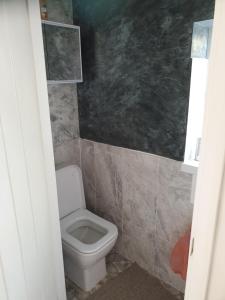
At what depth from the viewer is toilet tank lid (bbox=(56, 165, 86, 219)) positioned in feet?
6.16

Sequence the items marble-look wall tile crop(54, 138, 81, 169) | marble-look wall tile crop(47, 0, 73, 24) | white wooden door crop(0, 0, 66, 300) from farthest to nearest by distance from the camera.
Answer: marble-look wall tile crop(54, 138, 81, 169), marble-look wall tile crop(47, 0, 73, 24), white wooden door crop(0, 0, 66, 300)

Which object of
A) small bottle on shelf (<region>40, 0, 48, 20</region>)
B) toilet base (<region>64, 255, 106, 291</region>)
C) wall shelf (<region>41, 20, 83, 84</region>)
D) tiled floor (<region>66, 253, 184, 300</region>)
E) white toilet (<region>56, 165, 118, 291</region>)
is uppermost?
small bottle on shelf (<region>40, 0, 48, 20</region>)

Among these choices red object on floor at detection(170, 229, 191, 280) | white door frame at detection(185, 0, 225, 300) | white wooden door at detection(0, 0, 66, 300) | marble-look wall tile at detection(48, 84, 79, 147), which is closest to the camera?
white door frame at detection(185, 0, 225, 300)

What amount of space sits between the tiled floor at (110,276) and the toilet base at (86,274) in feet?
0.11

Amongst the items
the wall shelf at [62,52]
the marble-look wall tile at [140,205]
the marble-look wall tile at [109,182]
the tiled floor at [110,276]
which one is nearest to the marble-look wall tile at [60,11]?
the wall shelf at [62,52]

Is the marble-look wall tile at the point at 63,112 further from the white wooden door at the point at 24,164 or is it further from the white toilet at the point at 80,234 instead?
the white wooden door at the point at 24,164

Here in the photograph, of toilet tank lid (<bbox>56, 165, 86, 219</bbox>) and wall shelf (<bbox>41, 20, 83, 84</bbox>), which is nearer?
wall shelf (<bbox>41, 20, 83, 84</bbox>)

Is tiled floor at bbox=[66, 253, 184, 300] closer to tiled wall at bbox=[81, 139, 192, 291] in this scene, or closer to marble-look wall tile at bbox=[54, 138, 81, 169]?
tiled wall at bbox=[81, 139, 192, 291]

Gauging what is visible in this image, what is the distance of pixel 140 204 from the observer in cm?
184

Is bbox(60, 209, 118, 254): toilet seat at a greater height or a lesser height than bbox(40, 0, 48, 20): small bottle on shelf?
lesser

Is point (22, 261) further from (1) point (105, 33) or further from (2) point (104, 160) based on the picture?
(1) point (105, 33)

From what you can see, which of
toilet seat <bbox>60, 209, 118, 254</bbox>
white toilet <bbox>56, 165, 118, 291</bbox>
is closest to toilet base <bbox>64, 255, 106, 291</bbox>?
white toilet <bbox>56, 165, 118, 291</bbox>

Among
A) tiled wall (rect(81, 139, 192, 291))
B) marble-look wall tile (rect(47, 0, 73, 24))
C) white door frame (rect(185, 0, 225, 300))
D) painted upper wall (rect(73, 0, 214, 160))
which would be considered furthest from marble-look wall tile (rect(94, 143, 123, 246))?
white door frame (rect(185, 0, 225, 300))

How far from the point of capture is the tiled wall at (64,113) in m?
1.76
